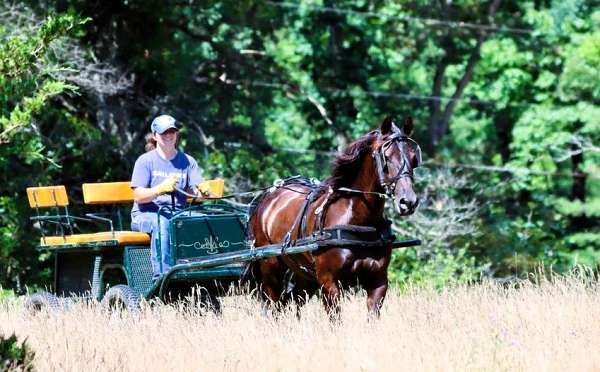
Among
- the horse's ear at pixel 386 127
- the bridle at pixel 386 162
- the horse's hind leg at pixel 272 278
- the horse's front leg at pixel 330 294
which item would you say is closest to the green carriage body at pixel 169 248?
the horse's hind leg at pixel 272 278

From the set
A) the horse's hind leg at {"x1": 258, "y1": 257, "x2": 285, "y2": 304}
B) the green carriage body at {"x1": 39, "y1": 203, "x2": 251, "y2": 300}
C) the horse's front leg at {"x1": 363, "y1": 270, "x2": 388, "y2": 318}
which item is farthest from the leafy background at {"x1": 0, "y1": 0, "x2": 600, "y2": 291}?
the horse's front leg at {"x1": 363, "y1": 270, "x2": 388, "y2": 318}

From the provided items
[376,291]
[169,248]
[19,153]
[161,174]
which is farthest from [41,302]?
[376,291]

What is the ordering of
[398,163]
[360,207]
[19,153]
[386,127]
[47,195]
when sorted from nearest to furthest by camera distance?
1. [398,163]
2. [386,127]
3. [360,207]
4. [47,195]
5. [19,153]

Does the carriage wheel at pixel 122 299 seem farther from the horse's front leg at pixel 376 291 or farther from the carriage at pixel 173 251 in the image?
the horse's front leg at pixel 376 291

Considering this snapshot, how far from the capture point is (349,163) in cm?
973

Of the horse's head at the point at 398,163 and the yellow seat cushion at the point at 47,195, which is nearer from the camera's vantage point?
the horse's head at the point at 398,163

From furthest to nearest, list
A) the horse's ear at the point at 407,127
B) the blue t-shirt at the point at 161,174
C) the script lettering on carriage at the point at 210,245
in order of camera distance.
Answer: the blue t-shirt at the point at 161,174 < the script lettering on carriage at the point at 210,245 < the horse's ear at the point at 407,127

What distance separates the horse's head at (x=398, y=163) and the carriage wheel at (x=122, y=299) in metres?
2.48

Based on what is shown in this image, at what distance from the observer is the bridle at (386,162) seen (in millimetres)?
9203

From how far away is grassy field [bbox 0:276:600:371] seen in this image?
7504 mm

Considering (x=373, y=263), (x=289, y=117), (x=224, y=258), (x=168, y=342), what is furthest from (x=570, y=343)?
(x=289, y=117)

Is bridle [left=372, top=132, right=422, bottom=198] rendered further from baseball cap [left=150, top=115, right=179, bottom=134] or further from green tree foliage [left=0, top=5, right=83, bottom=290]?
green tree foliage [left=0, top=5, right=83, bottom=290]

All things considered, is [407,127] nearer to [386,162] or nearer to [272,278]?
[386,162]

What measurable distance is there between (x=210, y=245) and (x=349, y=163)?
1828 mm
